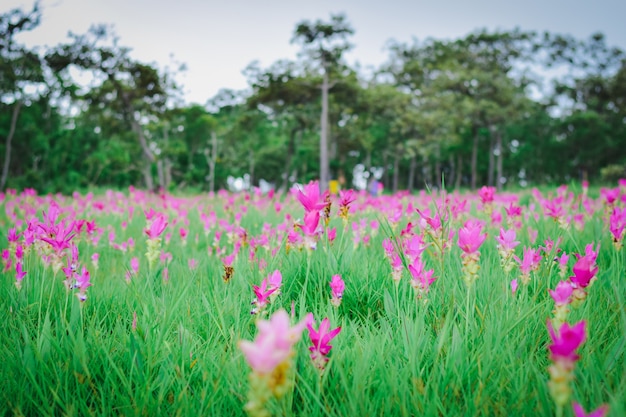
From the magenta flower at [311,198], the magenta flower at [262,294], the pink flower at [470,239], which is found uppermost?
the magenta flower at [311,198]

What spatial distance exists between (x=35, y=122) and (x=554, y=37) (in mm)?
35412

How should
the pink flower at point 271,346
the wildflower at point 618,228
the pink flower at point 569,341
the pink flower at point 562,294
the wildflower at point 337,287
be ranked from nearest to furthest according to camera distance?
1. the pink flower at point 271,346
2. the pink flower at point 569,341
3. the pink flower at point 562,294
4. the wildflower at point 337,287
5. the wildflower at point 618,228

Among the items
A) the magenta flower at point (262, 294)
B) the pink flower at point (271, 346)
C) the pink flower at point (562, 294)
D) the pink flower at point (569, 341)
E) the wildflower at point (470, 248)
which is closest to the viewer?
the pink flower at point (271, 346)

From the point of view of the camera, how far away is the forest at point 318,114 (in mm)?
17688

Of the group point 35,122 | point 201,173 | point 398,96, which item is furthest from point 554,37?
point 35,122

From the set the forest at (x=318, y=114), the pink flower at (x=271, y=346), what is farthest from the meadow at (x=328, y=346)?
the forest at (x=318, y=114)

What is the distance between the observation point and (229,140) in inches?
1487

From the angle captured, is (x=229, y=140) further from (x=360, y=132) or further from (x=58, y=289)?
(x=58, y=289)

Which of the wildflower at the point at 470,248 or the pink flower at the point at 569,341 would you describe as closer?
the pink flower at the point at 569,341

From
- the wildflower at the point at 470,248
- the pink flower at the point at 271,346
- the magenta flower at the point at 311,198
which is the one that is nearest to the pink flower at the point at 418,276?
the wildflower at the point at 470,248

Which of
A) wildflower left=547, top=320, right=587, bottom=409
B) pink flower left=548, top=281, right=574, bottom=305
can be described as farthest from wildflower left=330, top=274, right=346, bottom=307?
wildflower left=547, top=320, right=587, bottom=409

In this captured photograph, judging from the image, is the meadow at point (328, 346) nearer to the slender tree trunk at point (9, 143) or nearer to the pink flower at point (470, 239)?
the pink flower at point (470, 239)

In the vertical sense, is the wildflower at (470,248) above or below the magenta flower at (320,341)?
above

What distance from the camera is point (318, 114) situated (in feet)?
83.3
